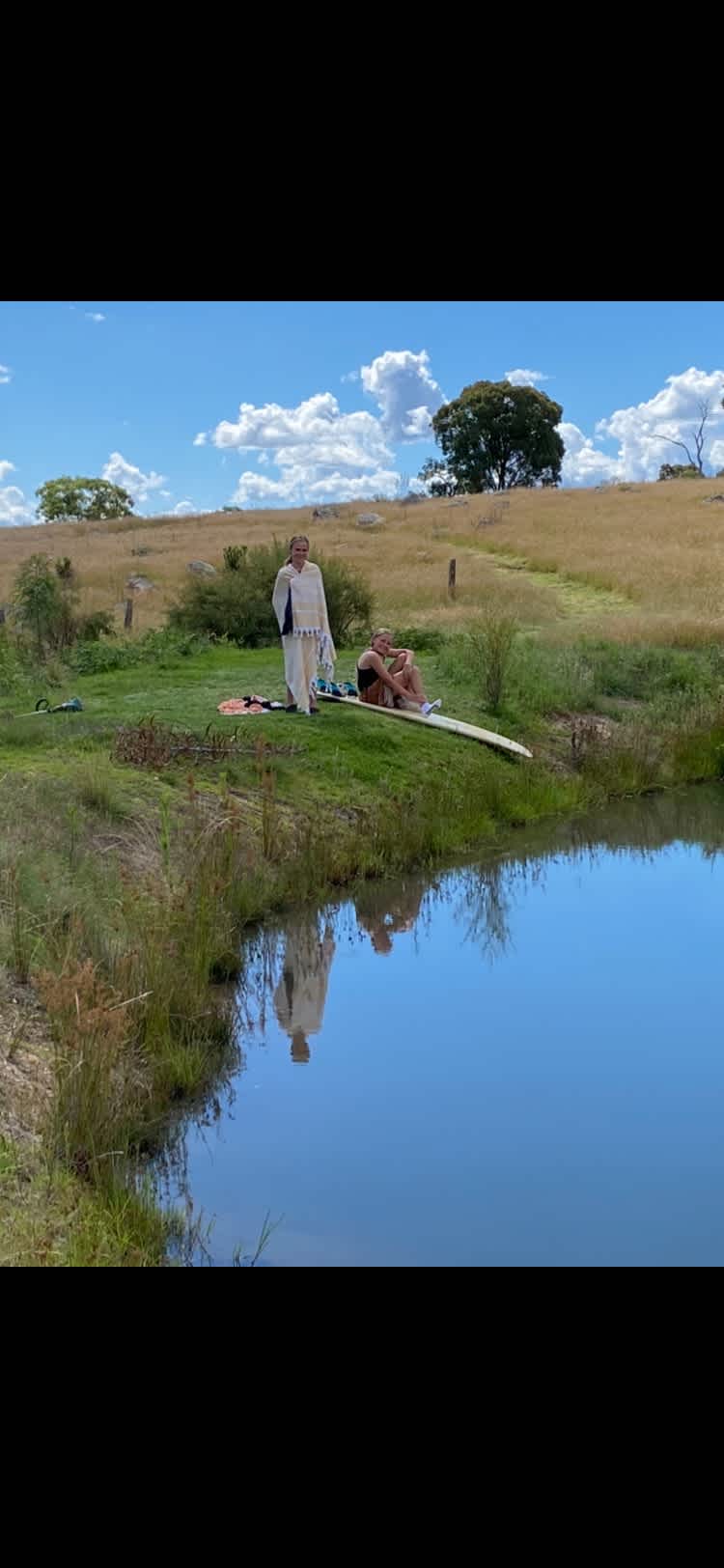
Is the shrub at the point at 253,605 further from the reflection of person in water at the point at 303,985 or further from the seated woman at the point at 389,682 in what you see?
the reflection of person in water at the point at 303,985

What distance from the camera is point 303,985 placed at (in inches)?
307

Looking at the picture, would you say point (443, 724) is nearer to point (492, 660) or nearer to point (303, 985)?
point (492, 660)

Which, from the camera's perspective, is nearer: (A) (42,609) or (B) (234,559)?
(A) (42,609)

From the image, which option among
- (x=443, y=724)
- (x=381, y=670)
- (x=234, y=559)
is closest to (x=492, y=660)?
(x=443, y=724)

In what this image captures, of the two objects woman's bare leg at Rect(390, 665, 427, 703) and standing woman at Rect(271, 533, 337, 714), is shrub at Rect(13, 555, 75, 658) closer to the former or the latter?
woman's bare leg at Rect(390, 665, 427, 703)

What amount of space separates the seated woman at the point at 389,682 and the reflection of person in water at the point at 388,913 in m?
3.57

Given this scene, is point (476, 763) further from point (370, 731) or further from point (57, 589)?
point (57, 589)

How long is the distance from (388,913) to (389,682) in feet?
13.8

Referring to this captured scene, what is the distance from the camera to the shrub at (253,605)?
60.1 feet

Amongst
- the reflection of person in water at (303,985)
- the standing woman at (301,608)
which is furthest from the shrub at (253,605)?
the reflection of person in water at (303,985)

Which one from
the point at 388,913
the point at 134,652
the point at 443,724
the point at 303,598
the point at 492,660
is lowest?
the point at 388,913
